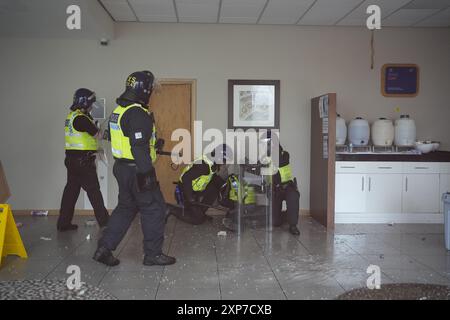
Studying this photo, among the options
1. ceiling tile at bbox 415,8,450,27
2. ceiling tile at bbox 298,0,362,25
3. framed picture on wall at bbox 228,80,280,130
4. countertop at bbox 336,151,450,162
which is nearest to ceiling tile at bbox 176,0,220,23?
framed picture on wall at bbox 228,80,280,130

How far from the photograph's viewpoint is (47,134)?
6.77 metres

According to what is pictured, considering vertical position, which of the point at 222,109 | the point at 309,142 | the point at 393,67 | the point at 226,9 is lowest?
the point at 309,142

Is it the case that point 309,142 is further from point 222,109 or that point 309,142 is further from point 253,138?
point 222,109

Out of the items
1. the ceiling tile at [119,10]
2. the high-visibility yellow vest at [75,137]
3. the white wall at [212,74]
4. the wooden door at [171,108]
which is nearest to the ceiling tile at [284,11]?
the white wall at [212,74]

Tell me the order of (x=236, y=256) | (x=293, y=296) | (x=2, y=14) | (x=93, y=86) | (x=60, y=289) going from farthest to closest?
(x=93, y=86) < (x=2, y=14) < (x=236, y=256) < (x=293, y=296) < (x=60, y=289)

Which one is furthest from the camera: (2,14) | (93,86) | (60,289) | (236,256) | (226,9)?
(93,86)

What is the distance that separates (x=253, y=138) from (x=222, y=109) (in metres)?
0.62

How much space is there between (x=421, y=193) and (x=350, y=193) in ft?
3.26

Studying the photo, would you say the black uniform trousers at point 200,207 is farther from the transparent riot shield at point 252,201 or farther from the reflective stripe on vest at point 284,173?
the reflective stripe on vest at point 284,173

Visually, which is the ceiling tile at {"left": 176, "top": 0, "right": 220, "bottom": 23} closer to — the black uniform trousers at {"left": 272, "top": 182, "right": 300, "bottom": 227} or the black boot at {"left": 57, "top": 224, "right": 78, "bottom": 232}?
the black uniform trousers at {"left": 272, "top": 182, "right": 300, "bottom": 227}

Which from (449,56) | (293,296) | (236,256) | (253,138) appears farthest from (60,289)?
(449,56)

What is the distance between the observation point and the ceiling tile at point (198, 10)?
19.0ft

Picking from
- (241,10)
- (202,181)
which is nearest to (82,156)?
(202,181)

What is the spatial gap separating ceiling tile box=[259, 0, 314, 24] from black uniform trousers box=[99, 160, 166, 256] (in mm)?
3062
